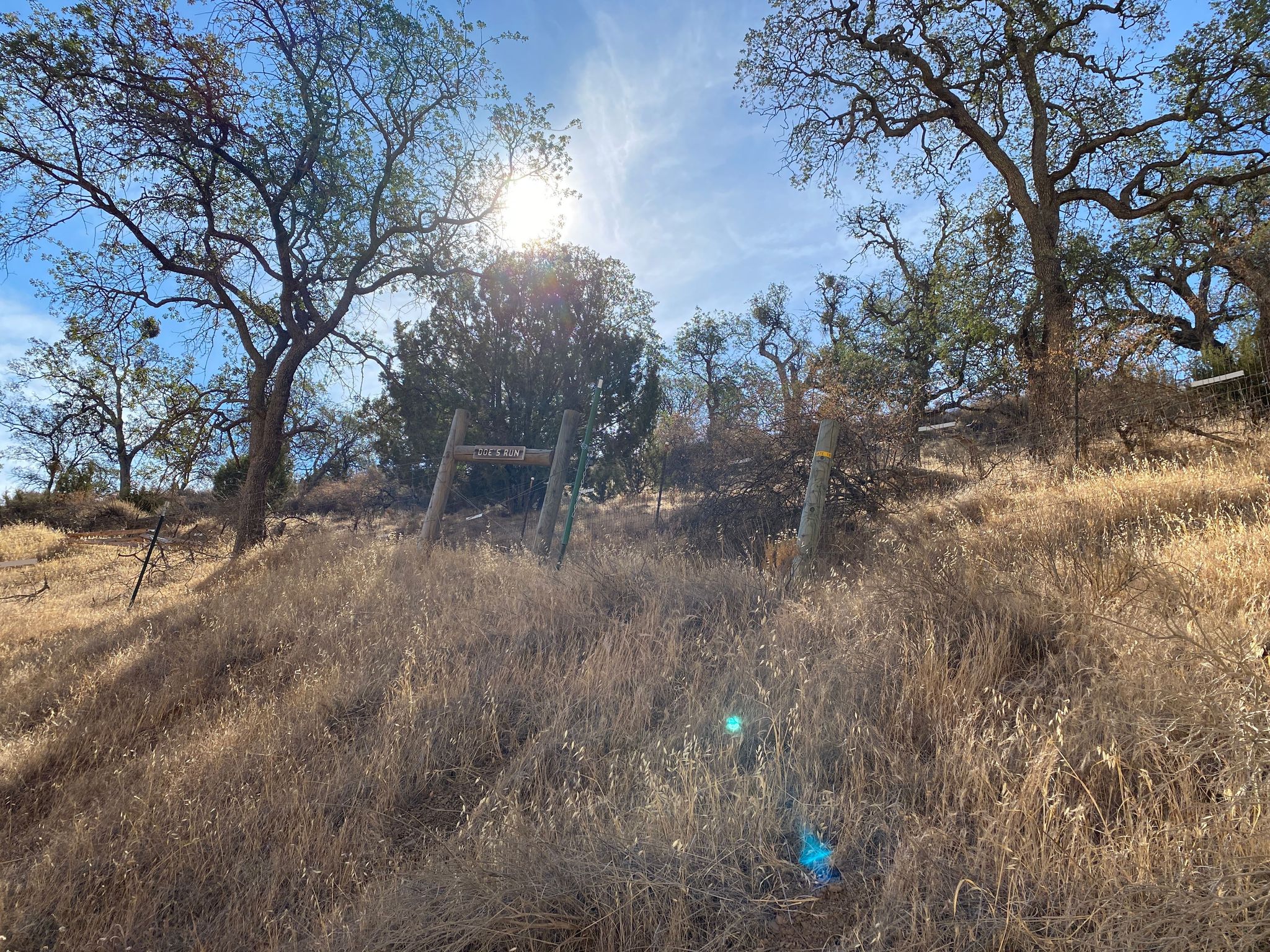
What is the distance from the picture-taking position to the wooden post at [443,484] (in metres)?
8.52

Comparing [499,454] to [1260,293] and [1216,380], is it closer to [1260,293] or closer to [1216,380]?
[1216,380]

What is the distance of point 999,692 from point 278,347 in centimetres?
1335

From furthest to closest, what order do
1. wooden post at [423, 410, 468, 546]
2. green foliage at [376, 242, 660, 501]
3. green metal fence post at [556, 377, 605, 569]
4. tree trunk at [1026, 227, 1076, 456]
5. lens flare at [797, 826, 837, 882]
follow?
green foliage at [376, 242, 660, 501]
tree trunk at [1026, 227, 1076, 456]
wooden post at [423, 410, 468, 546]
green metal fence post at [556, 377, 605, 569]
lens flare at [797, 826, 837, 882]

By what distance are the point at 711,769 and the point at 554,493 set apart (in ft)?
17.5

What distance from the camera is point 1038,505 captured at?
608cm

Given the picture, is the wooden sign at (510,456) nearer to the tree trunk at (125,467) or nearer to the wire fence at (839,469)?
the wire fence at (839,469)

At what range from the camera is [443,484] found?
341 inches

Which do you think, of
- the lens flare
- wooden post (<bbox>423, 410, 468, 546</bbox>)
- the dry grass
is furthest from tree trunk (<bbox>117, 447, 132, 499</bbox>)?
the lens flare

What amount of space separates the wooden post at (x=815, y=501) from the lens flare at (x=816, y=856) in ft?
9.94

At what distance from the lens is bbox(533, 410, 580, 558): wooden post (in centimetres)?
750

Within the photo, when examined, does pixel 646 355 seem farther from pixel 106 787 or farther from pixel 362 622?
pixel 106 787

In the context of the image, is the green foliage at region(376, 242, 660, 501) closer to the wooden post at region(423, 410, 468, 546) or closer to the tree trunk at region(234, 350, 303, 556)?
the tree trunk at region(234, 350, 303, 556)

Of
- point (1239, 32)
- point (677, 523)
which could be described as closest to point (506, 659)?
point (677, 523)

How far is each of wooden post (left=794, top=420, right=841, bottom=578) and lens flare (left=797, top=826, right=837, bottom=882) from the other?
9.94ft
